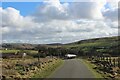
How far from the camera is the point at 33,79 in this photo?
77.8 ft

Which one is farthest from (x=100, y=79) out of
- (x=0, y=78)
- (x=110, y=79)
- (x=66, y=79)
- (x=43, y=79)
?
(x=0, y=78)

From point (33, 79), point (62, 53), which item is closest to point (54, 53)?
point (62, 53)

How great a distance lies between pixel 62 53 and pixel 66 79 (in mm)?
144287

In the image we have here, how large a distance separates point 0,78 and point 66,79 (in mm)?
4993

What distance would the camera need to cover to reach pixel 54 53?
16162cm

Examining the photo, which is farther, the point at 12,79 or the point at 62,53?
the point at 62,53

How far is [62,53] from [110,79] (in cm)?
14399

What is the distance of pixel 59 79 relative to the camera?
76.4ft

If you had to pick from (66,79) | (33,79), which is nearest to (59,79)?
(66,79)

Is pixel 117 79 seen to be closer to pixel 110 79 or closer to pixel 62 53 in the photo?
pixel 110 79

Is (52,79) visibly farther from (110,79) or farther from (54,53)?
(54,53)

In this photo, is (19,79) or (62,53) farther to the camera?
(62,53)

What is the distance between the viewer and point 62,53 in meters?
168

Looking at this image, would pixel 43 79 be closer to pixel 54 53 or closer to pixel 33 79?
pixel 33 79
